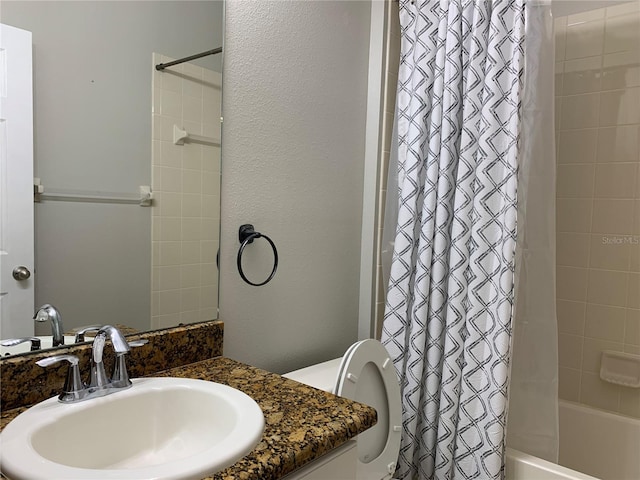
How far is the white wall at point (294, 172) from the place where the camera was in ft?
4.66

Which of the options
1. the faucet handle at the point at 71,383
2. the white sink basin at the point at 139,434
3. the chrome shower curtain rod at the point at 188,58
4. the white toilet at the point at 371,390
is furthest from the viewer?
the white toilet at the point at 371,390

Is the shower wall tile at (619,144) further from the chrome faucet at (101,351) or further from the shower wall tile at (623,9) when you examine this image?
the chrome faucet at (101,351)

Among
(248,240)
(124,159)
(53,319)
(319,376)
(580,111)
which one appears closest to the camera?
(53,319)

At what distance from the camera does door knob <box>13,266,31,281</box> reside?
99 cm

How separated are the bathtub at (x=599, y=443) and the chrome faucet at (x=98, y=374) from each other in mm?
1787

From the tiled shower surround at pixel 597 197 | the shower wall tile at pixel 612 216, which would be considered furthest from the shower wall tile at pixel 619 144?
the shower wall tile at pixel 612 216

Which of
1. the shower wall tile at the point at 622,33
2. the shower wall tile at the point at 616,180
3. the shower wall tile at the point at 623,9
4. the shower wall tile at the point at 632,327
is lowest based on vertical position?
the shower wall tile at the point at 632,327

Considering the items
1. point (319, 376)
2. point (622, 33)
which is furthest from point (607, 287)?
point (319, 376)

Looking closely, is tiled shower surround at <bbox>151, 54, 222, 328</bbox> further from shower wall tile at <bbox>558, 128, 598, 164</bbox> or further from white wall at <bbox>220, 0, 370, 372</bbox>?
shower wall tile at <bbox>558, 128, 598, 164</bbox>

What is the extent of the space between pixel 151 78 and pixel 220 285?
23.4 inches

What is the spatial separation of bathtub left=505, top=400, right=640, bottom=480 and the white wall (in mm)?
1050

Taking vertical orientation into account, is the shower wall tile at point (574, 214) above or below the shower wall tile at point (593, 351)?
above

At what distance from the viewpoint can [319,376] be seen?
59.5 inches

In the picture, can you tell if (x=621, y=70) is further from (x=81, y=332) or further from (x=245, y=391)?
(x=81, y=332)
